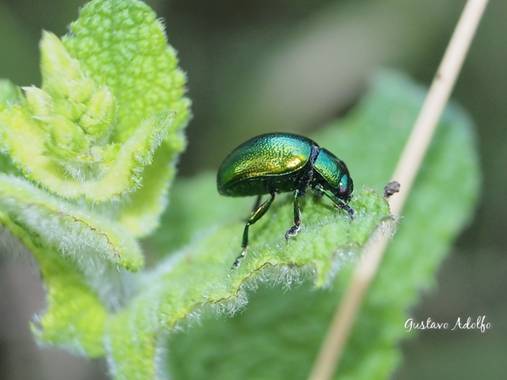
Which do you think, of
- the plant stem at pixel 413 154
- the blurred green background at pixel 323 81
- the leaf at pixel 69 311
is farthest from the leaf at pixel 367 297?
the blurred green background at pixel 323 81

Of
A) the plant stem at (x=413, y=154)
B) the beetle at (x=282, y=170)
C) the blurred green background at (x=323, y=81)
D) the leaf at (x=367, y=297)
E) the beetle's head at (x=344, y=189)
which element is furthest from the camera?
the blurred green background at (x=323, y=81)

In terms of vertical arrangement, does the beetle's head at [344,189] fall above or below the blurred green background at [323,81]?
above

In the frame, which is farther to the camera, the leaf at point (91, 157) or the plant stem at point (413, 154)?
the plant stem at point (413, 154)

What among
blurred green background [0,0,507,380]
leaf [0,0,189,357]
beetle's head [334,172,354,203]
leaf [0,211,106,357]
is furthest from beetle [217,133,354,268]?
blurred green background [0,0,507,380]

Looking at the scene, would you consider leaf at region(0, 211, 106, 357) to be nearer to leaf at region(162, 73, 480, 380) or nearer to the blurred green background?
leaf at region(162, 73, 480, 380)

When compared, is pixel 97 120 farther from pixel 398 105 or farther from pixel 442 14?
pixel 442 14

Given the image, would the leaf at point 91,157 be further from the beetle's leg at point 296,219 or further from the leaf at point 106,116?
the beetle's leg at point 296,219
